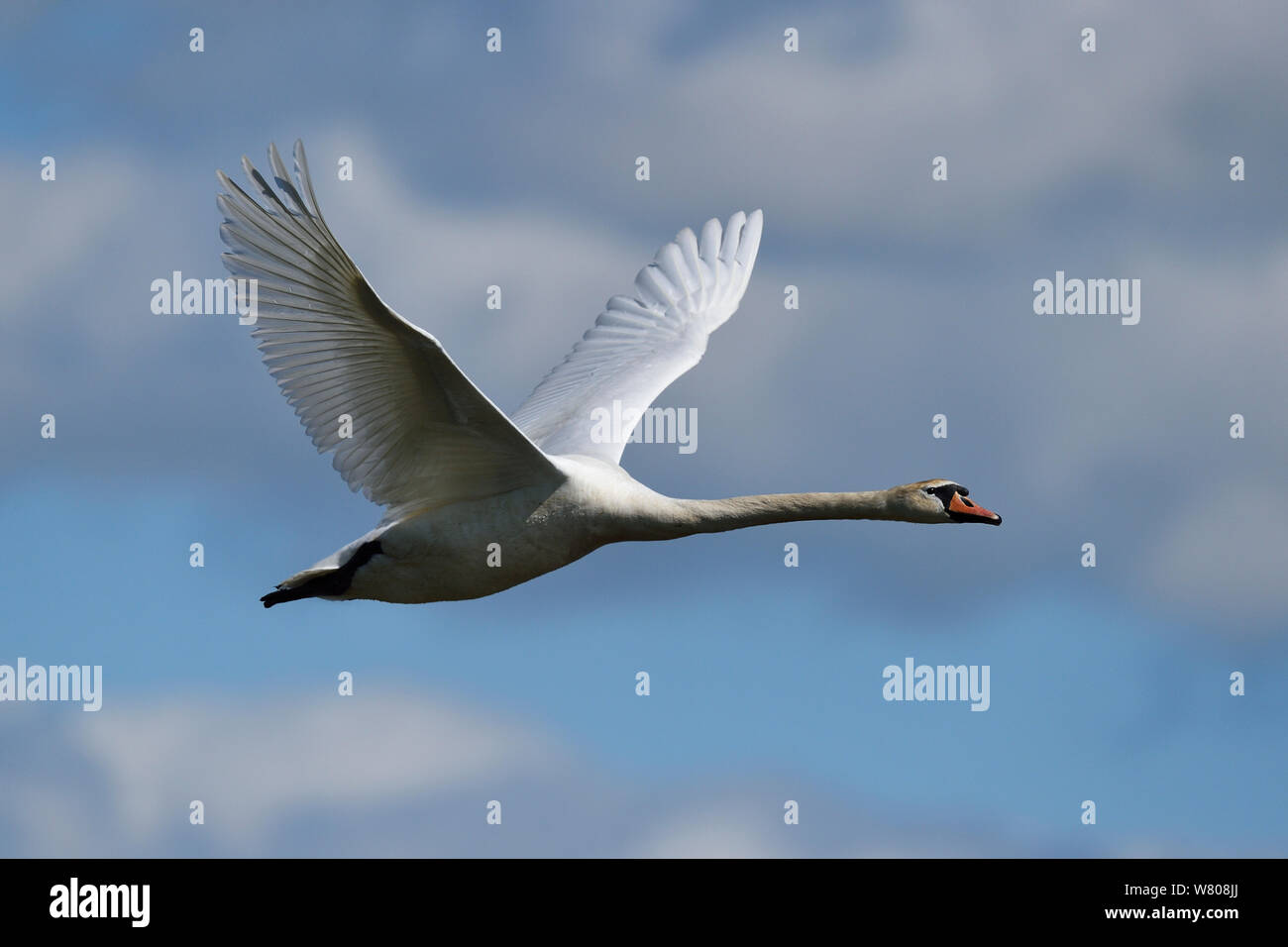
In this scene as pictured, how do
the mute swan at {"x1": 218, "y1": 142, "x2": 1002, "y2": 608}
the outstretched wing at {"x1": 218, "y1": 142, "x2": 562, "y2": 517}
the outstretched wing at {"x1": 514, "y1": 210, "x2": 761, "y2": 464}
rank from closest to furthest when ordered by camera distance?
the outstretched wing at {"x1": 218, "y1": 142, "x2": 562, "y2": 517} < the mute swan at {"x1": 218, "y1": 142, "x2": 1002, "y2": 608} < the outstretched wing at {"x1": 514, "y1": 210, "x2": 761, "y2": 464}

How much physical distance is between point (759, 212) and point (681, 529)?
6.36 meters

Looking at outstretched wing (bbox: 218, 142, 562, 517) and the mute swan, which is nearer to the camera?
outstretched wing (bbox: 218, 142, 562, 517)

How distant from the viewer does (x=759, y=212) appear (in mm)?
21203

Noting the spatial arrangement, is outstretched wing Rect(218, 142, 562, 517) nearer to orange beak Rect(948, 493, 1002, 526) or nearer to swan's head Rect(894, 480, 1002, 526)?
swan's head Rect(894, 480, 1002, 526)

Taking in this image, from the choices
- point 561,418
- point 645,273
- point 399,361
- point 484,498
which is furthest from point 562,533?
point 645,273

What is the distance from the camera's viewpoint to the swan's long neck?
15719 mm

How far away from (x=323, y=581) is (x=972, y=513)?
512cm

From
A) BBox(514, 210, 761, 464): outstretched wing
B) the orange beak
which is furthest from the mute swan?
BBox(514, 210, 761, 464): outstretched wing

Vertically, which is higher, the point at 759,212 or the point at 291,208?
the point at 759,212

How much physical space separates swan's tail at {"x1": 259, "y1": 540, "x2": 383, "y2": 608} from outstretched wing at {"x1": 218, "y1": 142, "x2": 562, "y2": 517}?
450mm

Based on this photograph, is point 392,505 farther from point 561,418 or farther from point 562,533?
point 561,418

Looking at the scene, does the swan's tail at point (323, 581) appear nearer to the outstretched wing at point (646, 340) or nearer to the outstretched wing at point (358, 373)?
the outstretched wing at point (358, 373)

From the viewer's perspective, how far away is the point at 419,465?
1552 cm

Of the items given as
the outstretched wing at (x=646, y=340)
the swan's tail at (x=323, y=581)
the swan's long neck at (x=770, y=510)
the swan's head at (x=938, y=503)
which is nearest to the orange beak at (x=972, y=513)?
the swan's head at (x=938, y=503)
